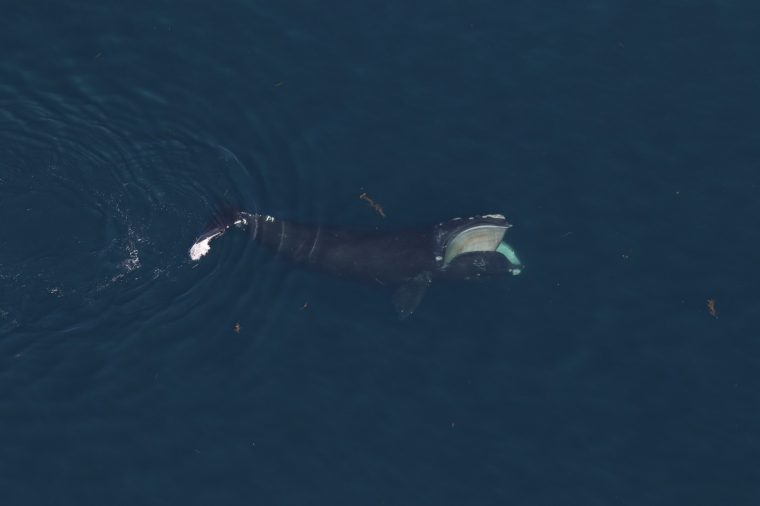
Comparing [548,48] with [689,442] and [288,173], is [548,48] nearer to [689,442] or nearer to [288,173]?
[288,173]

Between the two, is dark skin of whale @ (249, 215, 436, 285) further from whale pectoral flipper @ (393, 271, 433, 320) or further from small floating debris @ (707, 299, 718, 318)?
small floating debris @ (707, 299, 718, 318)

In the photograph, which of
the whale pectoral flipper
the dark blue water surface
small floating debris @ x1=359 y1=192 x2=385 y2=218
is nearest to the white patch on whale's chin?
the dark blue water surface

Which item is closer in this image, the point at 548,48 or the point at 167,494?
the point at 167,494

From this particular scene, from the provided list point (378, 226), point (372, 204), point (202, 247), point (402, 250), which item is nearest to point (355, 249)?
point (378, 226)

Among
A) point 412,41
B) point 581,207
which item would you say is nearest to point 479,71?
point 412,41

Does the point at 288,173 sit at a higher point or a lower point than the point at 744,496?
higher

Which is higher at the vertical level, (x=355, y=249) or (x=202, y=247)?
(x=202, y=247)

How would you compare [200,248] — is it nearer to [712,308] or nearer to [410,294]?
[410,294]

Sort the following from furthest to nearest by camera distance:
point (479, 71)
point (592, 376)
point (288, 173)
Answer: point (479, 71), point (288, 173), point (592, 376)
